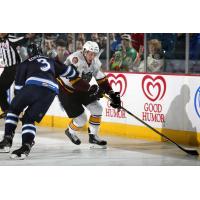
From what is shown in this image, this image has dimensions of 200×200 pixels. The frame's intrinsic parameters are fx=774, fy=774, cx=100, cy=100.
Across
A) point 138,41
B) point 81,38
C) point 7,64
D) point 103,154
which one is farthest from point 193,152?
point 7,64

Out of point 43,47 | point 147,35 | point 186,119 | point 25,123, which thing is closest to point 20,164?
point 25,123

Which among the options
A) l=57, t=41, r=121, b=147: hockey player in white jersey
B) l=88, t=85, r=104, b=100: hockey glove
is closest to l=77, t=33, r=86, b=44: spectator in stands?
l=57, t=41, r=121, b=147: hockey player in white jersey

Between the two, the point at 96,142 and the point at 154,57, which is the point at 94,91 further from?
the point at 154,57

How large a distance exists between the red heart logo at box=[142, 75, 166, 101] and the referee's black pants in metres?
1.83

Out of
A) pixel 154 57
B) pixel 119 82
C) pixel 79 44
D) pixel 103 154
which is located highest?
pixel 79 44

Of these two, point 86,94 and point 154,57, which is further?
point 154,57

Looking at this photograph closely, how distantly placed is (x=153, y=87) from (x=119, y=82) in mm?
583

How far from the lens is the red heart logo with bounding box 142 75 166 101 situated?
857 centimetres

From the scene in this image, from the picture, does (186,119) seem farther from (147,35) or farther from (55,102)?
(55,102)

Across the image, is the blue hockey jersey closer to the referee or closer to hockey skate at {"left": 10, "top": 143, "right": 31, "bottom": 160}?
hockey skate at {"left": 10, "top": 143, "right": 31, "bottom": 160}

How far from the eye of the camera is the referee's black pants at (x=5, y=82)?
9.65 metres

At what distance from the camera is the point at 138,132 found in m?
8.83

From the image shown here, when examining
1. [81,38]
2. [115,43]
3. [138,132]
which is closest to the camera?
[138,132]

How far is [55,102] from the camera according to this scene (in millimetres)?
10086
